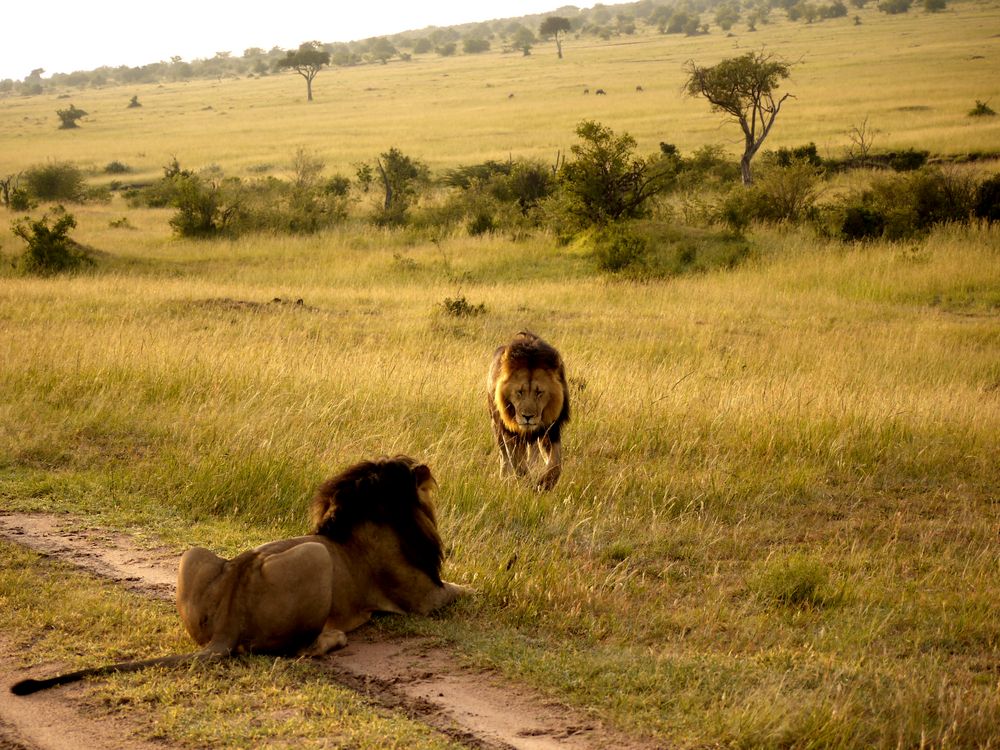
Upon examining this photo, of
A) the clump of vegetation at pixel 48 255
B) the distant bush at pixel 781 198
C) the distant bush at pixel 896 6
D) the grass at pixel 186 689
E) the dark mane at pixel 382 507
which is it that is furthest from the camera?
the distant bush at pixel 896 6

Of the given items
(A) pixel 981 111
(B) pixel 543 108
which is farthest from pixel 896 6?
(A) pixel 981 111

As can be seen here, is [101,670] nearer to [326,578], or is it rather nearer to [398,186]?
Result: [326,578]

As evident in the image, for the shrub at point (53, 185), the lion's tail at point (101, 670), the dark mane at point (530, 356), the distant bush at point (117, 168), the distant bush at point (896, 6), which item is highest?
the distant bush at point (896, 6)

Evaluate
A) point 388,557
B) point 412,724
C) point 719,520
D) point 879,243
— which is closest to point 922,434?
point 719,520

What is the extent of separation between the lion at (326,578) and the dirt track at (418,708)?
0.11 m

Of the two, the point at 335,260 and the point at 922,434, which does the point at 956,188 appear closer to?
the point at 335,260

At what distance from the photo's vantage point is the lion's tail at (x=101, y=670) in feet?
13.7

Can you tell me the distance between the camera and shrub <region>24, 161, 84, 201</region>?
3369 centimetres

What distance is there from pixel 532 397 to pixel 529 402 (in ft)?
0.15

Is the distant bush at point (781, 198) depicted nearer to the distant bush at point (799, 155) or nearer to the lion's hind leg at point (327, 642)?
the distant bush at point (799, 155)

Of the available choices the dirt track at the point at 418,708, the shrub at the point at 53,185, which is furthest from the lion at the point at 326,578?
the shrub at the point at 53,185

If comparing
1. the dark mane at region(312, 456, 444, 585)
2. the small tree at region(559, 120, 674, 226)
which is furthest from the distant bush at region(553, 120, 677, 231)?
the dark mane at region(312, 456, 444, 585)

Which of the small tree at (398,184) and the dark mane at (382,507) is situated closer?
the dark mane at (382,507)

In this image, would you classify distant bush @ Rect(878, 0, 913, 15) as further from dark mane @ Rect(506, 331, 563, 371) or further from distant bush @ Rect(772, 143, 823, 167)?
dark mane @ Rect(506, 331, 563, 371)
